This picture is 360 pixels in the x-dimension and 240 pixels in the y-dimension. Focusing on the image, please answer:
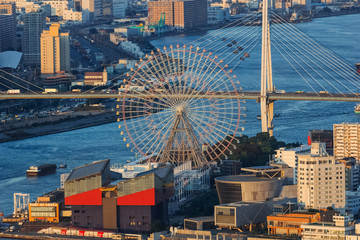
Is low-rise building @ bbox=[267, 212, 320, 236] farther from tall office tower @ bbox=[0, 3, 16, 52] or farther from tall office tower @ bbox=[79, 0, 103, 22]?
tall office tower @ bbox=[79, 0, 103, 22]

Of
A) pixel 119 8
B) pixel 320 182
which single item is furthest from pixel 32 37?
pixel 320 182

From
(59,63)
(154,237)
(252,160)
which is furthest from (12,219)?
(59,63)

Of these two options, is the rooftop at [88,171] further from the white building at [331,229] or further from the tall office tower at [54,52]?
the tall office tower at [54,52]

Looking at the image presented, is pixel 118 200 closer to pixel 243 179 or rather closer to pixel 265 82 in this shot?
pixel 243 179

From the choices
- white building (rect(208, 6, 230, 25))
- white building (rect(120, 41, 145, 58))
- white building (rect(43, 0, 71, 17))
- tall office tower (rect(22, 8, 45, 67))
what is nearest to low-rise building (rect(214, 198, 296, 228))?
A: tall office tower (rect(22, 8, 45, 67))

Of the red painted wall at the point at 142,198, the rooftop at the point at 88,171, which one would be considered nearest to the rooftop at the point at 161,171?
the red painted wall at the point at 142,198

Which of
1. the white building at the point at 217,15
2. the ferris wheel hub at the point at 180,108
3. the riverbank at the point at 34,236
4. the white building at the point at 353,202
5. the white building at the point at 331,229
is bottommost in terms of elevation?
the riverbank at the point at 34,236
